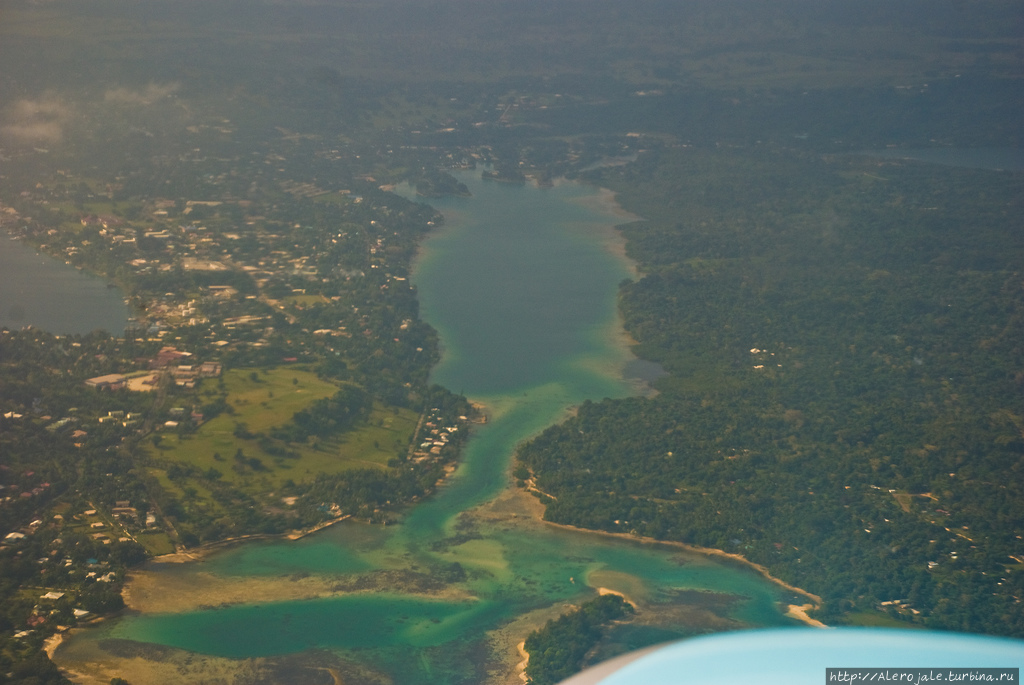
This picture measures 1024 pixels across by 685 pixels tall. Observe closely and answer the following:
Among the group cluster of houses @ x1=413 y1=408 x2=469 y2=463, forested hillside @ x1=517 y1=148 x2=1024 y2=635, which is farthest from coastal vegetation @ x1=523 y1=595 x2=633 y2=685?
cluster of houses @ x1=413 y1=408 x2=469 y2=463

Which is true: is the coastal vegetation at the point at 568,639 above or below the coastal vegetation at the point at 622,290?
below

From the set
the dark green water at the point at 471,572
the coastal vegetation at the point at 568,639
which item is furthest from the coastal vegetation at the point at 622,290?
the dark green water at the point at 471,572

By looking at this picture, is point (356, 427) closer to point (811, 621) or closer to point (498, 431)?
point (498, 431)

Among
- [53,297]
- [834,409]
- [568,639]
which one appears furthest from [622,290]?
[568,639]

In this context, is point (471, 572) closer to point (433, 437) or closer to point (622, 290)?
point (433, 437)

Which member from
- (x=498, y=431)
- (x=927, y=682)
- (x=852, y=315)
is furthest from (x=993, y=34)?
(x=927, y=682)

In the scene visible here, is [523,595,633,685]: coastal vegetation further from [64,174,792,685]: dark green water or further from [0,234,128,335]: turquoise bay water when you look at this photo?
[0,234,128,335]: turquoise bay water

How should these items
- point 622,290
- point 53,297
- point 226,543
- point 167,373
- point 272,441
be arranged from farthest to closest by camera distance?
point 622,290 < point 53,297 < point 167,373 < point 272,441 < point 226,543

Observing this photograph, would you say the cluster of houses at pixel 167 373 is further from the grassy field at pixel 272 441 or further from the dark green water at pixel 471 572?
the dark green water at pixel 471 572
